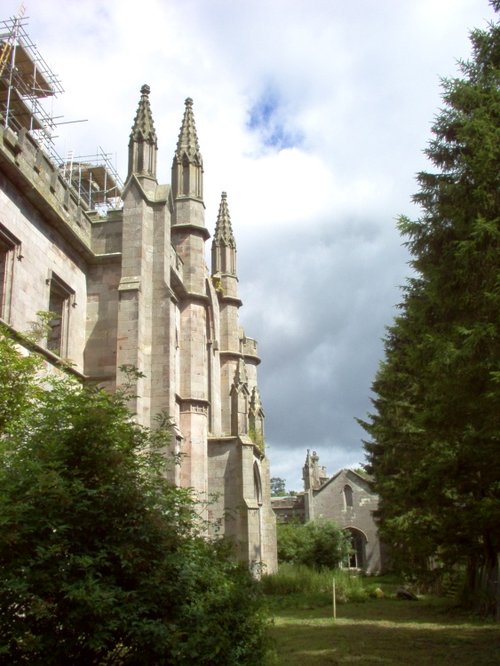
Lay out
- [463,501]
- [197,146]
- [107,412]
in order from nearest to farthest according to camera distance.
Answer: [107,412]
[463,501]
[197,146]

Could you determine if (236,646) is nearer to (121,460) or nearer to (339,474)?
(121,460)

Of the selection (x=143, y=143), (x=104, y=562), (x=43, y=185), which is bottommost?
(x=104, y=562)

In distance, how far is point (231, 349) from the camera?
28.1 metres

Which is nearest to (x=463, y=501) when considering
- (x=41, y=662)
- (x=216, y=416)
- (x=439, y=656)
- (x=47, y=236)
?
(x=439, y=656)

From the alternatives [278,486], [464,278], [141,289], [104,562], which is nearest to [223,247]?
[141,289]

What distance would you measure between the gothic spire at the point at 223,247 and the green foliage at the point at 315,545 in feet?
62.2

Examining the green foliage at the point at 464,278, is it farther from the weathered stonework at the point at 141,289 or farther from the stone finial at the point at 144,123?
the stone finial at the point at 144,123

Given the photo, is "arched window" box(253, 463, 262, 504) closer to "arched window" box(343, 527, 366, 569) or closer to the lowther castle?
the lowther castle

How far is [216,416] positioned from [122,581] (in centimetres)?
1887

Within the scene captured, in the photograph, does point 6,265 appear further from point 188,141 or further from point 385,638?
point 188,141

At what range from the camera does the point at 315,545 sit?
41062 mm

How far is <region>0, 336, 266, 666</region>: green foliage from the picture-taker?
562 cm

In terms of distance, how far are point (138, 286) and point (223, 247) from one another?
1363cm

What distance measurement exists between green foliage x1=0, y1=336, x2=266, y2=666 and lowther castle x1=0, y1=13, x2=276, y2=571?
165 cm
